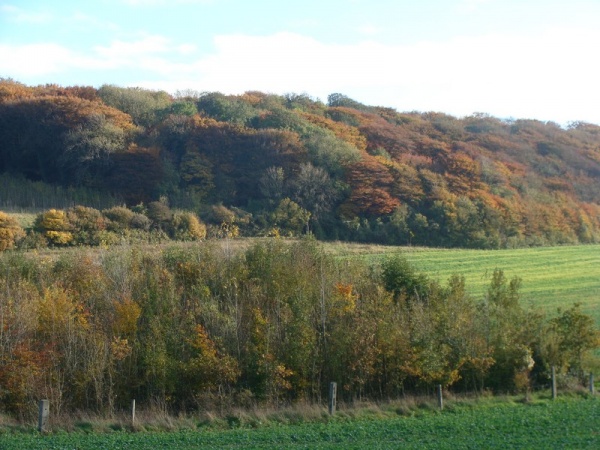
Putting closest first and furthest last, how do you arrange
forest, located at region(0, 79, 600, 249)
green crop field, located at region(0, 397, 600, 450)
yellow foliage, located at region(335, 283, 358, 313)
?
green crop field, located at region(0, 397, 600, 450) → yellow foliage, located at region(335, 283, 358, 313) → forest, located at region(0, 79, 600, 249)

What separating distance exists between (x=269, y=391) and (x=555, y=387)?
8.60m

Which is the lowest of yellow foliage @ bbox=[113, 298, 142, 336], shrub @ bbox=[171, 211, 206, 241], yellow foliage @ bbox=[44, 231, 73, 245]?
yellow foliage @ bbox=[113, 298, 142, 336]

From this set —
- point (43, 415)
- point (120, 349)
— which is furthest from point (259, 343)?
point (43, 415)

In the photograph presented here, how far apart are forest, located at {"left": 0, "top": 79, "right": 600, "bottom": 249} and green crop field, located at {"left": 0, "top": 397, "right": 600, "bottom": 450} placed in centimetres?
2413

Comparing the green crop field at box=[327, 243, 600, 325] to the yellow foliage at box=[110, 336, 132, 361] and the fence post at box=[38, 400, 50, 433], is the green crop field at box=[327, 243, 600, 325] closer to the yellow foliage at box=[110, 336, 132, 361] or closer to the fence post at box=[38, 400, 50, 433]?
the yellow foliage at box=[110, 336, 132, 361]

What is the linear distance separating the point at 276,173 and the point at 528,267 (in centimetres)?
1790

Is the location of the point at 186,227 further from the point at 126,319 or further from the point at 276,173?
the point at 126,319

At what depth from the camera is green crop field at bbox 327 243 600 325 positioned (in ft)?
119

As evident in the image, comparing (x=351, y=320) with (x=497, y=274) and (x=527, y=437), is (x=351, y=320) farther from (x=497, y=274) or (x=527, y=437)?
(x=527, y=437)

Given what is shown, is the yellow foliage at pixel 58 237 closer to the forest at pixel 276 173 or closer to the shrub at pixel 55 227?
the shrub at pixel 55 227

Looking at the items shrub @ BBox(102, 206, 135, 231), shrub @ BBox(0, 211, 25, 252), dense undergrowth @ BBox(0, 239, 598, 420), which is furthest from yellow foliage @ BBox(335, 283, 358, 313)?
shrub @ BBox(0, 211, 25, 252)

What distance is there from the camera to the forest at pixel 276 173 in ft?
157

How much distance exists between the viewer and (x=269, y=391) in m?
21.7

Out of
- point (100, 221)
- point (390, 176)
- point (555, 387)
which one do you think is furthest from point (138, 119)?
point (555, 387)
